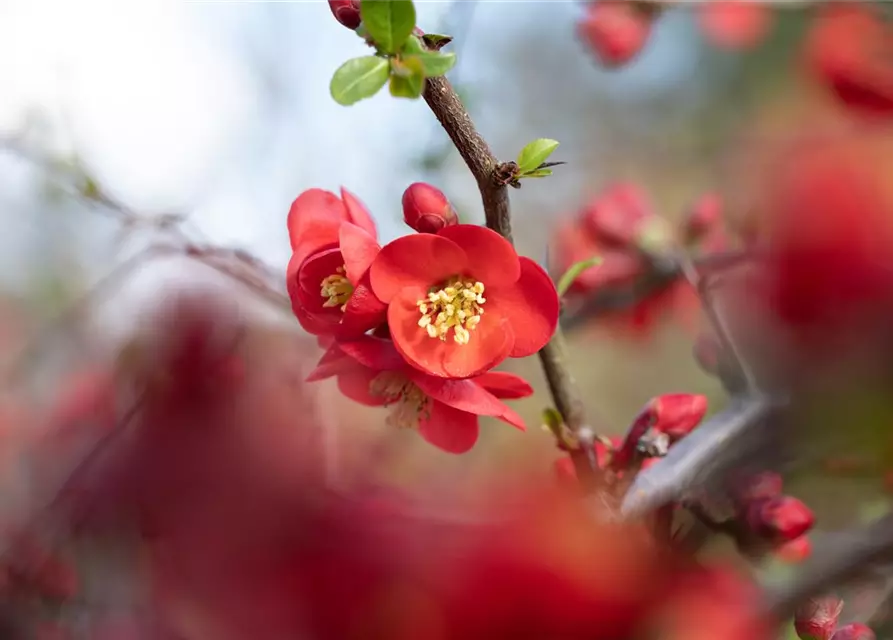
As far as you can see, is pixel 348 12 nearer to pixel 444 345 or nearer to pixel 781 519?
pixel 444 345

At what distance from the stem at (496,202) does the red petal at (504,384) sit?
0.01 m

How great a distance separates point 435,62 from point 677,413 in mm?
230

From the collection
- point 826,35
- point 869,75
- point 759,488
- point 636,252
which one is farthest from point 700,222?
point 826,35

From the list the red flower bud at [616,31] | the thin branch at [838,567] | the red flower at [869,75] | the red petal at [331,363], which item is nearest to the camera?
the thin branch at [838,567]

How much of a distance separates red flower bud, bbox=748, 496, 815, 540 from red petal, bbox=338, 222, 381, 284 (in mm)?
243

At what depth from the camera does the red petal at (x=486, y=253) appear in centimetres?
26

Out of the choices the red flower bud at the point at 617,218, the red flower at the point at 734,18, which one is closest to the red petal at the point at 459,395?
the red flower bud at the point at 617,218

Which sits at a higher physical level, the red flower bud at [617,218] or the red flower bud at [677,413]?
the red flower bud at [677,413]

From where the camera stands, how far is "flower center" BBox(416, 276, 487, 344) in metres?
0.28

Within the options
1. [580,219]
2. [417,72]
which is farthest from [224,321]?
[580,219]

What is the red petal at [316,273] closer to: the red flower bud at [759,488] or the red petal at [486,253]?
the red petal at [486,253]

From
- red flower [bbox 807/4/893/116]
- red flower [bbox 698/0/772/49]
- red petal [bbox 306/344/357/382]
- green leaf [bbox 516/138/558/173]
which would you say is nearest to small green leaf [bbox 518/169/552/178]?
green leaf [bbox 516/138/558/173]

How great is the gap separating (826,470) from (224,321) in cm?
41

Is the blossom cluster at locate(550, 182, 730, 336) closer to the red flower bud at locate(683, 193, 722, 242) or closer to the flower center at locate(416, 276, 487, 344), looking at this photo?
the red flower bud at locate(683, 193, 722, 242)
